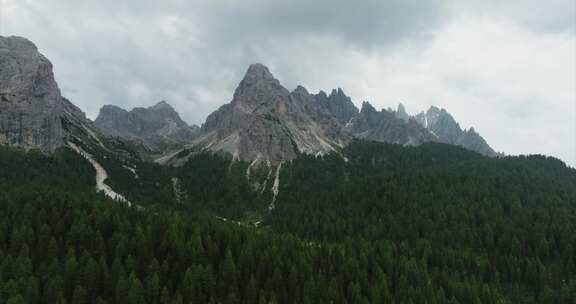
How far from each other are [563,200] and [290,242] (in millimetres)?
134463

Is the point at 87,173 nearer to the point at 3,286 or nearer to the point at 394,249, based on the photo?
the point at 3,286

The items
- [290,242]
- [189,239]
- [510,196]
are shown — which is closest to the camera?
[189,239]

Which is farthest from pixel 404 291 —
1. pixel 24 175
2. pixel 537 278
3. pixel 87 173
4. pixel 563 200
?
pixel 87 173

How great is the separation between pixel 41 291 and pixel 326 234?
95.4m

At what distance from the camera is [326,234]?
481 feet

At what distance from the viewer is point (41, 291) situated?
234 ft

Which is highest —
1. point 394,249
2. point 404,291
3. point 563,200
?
point 563,200

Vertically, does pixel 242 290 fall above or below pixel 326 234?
below

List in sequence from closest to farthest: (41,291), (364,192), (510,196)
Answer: (41,291)
(510,196)
(364,192)

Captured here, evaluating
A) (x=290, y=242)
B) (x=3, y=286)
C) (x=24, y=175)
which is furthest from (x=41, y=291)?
(x=24, y=175)

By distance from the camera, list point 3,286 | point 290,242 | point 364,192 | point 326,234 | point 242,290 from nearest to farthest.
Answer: point 3,286, point 242,290, point 290,242, point 326,234, point 364,192

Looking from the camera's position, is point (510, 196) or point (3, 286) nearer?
point (3, 286)

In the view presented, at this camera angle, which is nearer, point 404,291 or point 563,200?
point 404,291

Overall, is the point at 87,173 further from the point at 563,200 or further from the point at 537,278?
the point at 563,200
